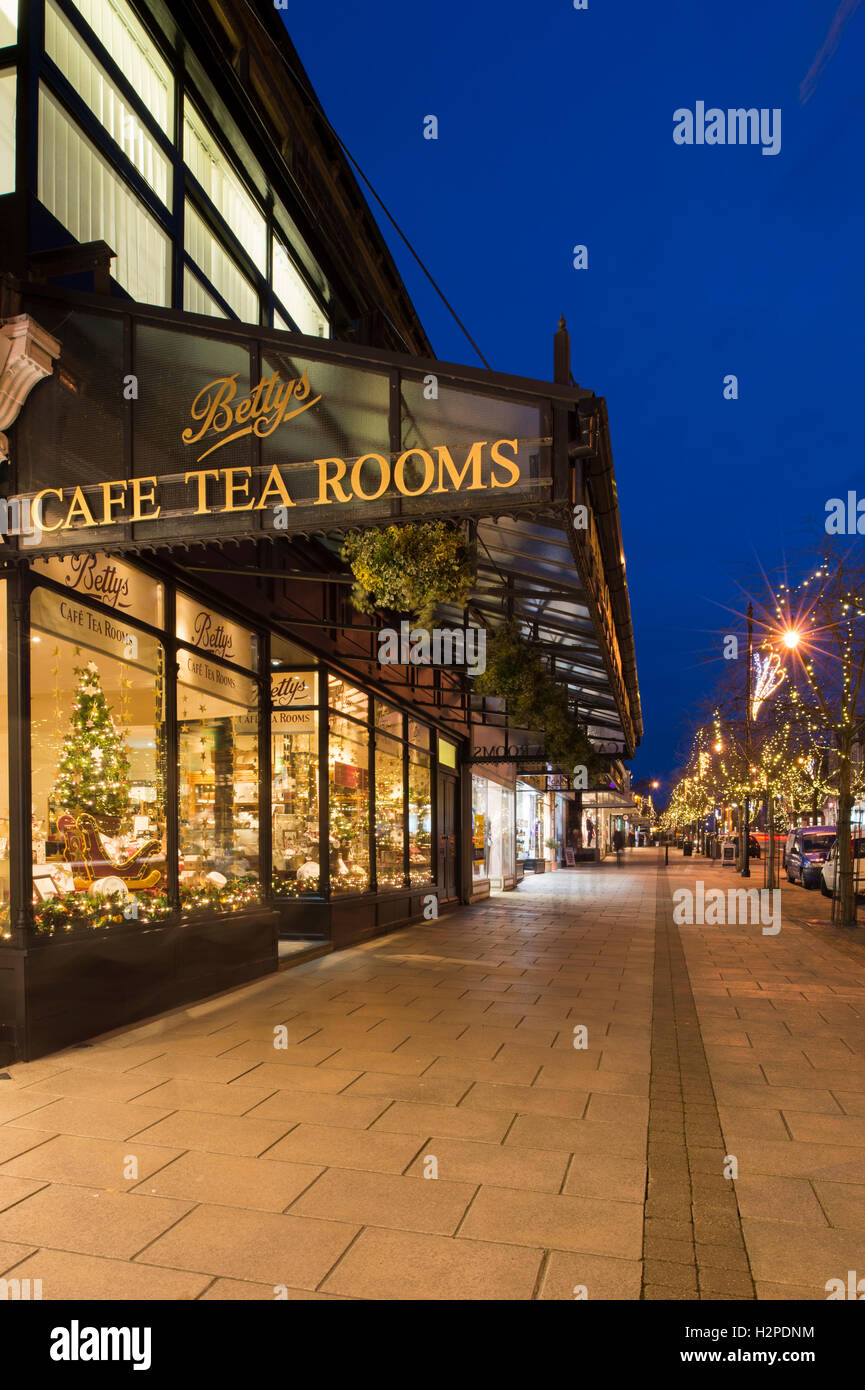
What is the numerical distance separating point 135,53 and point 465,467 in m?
6.68

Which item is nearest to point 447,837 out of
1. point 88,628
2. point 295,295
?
point 295,295

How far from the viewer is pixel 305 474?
5.87 m

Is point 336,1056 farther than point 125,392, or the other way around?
point 336,1056

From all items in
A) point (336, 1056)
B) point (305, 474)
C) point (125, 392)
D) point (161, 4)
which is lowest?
point (336, 1056)

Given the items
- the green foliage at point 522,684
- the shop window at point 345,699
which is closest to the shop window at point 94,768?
the shop window at point 345,699

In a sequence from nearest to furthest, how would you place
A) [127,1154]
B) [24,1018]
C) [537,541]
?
[127,1154] < [24,1018] < [537,541]

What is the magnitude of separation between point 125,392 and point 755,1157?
621 centimetres

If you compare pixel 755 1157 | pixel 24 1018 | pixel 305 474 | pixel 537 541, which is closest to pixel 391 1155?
pixel 755 1157

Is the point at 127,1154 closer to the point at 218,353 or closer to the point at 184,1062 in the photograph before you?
the point at 184,1062

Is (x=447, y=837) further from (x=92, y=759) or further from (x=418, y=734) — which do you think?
(x=92, y=759)

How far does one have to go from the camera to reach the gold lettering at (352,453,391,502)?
5.67 metres

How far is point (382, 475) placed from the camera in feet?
18.6

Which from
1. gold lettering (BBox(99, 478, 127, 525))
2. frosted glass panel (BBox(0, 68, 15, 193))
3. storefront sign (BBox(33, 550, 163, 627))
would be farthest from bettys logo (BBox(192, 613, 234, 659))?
frosted glass panel (BBox(0, 68, 15, 193))

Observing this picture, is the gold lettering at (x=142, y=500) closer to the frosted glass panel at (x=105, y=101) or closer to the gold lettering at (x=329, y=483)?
the gold lettering at (x=329, y=483)
